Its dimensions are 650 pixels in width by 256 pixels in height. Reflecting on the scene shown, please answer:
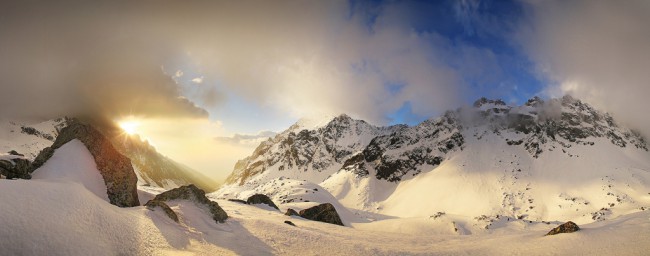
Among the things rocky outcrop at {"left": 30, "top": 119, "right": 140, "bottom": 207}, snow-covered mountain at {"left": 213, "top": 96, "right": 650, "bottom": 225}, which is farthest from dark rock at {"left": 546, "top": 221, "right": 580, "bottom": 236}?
snow-covered mountain at {"left": 213, "top": 96, "right": 650, "bottom": 225}

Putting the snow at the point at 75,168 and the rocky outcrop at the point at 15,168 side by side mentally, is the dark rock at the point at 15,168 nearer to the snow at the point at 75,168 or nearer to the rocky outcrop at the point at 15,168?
the rocky outcrop at the point at 15,168

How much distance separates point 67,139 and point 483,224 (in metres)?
76.4

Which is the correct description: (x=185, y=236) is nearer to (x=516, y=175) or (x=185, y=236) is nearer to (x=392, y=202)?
(x=392, y=202)

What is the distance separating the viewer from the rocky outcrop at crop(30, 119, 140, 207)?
74.0ft

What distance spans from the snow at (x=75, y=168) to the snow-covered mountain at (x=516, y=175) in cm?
8043

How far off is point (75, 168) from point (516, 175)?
166043 millimetres

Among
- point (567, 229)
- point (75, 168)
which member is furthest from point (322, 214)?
point (75, 168)

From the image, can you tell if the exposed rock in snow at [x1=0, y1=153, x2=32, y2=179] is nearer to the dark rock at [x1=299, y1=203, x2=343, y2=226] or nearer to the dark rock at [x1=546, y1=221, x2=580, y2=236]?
the dark rock at [x1=299, y1=203, x2=343, y2=226]

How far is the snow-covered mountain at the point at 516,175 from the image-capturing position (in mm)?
125875

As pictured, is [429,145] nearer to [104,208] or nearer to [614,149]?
[614,149]

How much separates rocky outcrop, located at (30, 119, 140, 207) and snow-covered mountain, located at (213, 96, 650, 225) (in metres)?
78.6

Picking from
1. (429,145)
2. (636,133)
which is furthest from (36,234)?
(636,133)

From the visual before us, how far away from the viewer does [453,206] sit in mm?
139125

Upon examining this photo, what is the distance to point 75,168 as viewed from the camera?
71.4 feet
